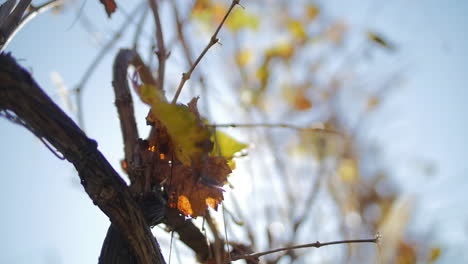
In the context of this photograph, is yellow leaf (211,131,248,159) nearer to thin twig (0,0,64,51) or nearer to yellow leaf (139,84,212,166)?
yellow leaf (139,84,212,166)

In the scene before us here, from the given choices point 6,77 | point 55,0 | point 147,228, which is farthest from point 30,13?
point 147,228

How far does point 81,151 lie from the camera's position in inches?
14.8

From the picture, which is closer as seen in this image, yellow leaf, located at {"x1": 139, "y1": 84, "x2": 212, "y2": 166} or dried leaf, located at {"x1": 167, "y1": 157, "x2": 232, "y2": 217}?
yellow leaf, located at {"x1": 139, "y1": 84, "x2": 212, "y2": 166}

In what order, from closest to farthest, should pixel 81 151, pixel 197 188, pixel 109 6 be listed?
1. pixel 81 151
2. pixel 197 188
3. pixel 109 6

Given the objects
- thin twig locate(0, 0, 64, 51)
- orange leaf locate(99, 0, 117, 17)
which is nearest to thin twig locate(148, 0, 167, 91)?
orange leaf locate(99, 0, 117, 17)

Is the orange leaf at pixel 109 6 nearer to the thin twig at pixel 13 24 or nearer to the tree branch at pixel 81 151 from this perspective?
the thin twig at pixel 13 24

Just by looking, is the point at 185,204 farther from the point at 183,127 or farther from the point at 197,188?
the point at 183,127

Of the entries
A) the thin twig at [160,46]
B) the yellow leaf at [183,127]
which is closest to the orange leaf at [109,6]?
the thin twig at [160,46]

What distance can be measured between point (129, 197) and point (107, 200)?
0.09ft

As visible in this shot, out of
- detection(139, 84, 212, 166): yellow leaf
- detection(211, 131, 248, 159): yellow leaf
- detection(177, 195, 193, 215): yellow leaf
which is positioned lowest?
detection(177, 195, 193, 215): yellow leaf

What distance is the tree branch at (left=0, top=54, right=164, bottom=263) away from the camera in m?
0.33

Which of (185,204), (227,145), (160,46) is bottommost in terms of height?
(185,204)

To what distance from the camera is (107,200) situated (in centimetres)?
39

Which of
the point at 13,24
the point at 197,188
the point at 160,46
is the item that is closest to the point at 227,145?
the point at 197,188
